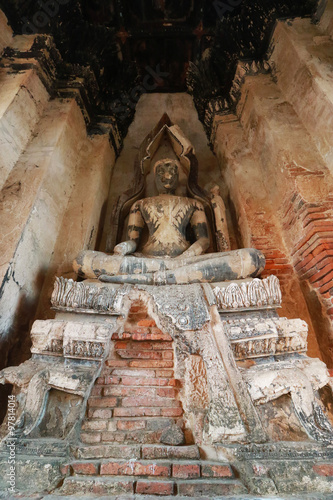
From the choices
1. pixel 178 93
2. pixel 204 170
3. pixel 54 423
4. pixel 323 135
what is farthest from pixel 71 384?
pixel 178 93

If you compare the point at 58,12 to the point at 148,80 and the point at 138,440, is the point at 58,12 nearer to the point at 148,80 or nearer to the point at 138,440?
the point at 148,80

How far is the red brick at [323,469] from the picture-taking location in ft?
5.06

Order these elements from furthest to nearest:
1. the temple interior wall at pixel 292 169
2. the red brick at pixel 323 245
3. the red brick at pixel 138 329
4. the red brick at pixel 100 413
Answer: the temple interior wall at pixel 292 169 → the red brick at pixel 323 245 → the red brick at pixel 138 329 → the red brick at pixel 100 413

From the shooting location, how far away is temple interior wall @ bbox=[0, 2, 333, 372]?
9.91 feet

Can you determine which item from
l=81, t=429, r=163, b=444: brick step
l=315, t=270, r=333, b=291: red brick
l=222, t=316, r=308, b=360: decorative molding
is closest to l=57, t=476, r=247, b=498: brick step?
l=81, t=429, r=163, b=444: brick step

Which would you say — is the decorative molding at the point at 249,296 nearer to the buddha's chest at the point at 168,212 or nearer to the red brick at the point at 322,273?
the red brick at the point at 322,273

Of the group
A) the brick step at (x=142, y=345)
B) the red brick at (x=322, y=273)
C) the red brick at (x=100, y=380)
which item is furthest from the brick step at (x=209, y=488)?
the red brick at (x=322, y=273)

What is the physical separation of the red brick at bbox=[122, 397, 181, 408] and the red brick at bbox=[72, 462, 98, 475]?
0.51 meters

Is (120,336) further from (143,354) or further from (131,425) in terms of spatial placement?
(131,425)

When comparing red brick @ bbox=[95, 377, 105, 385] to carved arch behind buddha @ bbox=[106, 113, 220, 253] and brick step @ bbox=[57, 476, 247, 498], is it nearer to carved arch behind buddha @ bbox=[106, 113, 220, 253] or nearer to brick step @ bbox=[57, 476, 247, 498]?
brick step @ bbox=[57, 476, 247, 498]

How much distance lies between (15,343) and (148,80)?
264 inches

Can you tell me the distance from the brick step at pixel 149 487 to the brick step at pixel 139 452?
0.17 metres

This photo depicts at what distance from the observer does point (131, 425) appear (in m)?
1.93

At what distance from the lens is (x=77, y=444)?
69.2 inches
